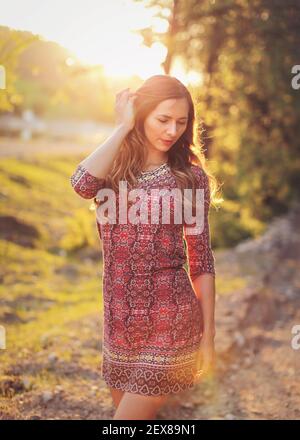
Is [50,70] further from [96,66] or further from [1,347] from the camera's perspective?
[1,347]

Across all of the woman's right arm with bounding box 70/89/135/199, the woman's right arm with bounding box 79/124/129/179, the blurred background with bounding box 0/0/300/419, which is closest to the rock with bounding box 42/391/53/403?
the blurred background with bounding box 0/0/300/419

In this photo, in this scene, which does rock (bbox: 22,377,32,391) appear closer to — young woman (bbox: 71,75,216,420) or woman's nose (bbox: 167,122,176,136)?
young woman (bbox: 71,75,216,420)

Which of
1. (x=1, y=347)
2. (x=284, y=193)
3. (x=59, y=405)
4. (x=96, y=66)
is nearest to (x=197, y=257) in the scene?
(x=59, y=405)

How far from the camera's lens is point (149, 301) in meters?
2.92

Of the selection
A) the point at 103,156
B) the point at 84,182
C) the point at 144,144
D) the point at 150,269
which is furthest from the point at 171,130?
the point at 150,269

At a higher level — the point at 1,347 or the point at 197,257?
the point at 197,257

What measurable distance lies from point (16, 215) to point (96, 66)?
4766 mm

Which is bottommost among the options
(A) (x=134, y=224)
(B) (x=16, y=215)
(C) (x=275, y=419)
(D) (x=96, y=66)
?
(C) (x=275, y=419)

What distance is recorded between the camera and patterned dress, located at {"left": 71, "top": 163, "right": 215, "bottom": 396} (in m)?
2.90

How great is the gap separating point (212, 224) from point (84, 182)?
441 inches

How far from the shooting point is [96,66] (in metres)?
7.93

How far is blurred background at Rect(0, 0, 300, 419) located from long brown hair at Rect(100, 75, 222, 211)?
305 millimetres

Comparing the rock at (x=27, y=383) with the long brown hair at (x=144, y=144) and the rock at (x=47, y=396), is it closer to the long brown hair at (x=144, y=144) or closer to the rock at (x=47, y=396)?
the rock at (x=47, y=396)

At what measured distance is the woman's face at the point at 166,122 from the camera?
2.94 metres
